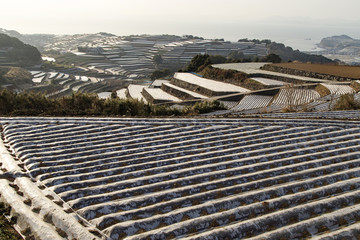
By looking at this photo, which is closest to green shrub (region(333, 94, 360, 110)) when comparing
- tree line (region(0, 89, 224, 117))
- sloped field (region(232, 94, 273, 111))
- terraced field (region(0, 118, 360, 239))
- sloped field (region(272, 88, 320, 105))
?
terraced field (region(0, 118, 360, 239))

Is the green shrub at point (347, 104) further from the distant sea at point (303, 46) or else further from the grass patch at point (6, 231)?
the distant sea at point (303, 46)

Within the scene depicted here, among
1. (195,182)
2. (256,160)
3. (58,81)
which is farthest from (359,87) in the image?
(58,81)

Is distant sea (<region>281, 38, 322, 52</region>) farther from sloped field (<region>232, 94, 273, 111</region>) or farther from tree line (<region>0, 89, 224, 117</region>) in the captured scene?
tree line (<region>0, 89, 224, 117</region>)

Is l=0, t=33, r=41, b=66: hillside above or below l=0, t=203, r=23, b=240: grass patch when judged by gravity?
above

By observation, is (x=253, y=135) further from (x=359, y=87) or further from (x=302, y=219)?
(x=359, y=87)

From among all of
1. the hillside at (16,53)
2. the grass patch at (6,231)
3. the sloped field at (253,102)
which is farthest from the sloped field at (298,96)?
the hillside at (16,53)
